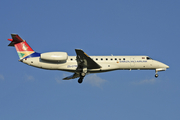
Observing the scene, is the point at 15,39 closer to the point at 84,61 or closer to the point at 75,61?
the point at 75,61

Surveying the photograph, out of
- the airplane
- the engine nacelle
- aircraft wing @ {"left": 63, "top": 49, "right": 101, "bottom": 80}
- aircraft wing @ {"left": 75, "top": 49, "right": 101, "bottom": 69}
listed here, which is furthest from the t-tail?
A: aircraft wing @ {"left": 75, "top": 49, "right": 101, "bottom": 69}

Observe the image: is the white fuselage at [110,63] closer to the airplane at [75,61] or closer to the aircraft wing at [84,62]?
the airplane at [75,61]

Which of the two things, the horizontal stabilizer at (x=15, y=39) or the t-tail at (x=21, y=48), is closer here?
the horizontal stabilizer at (x=15, y=39)

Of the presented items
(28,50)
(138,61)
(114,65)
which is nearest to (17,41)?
(28,50)

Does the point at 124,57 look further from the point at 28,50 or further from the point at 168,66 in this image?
the point at 28,50

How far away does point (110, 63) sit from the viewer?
123ft

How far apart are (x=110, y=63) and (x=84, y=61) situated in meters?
3.90

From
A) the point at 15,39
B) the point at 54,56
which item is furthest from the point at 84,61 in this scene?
the point at 15,39

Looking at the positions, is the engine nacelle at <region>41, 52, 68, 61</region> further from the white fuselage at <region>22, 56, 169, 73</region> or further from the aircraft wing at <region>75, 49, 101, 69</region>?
the aircraft wing at <region>75, 49, 101, 69</region>

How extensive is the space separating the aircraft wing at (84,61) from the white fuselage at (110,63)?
2.47ft

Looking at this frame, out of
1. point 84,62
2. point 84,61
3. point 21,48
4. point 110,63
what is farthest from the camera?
point 110,63

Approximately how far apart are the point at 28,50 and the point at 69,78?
793 centimetres

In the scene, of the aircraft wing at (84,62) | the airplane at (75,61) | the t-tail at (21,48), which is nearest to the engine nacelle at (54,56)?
the airplane at (75,61)

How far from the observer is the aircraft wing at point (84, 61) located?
3431 cm
